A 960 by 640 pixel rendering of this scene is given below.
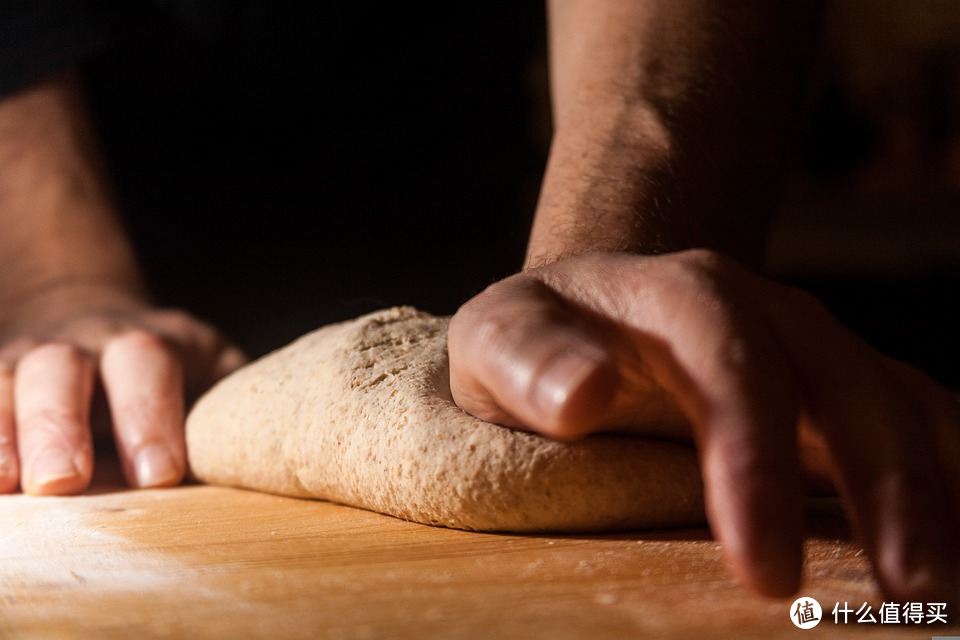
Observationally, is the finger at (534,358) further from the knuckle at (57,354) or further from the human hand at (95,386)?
the knuckle at (57,354)

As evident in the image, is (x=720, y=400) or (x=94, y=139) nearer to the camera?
(x=720, y=400)

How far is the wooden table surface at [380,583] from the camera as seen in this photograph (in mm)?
542

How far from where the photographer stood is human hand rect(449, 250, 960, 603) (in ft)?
1.65

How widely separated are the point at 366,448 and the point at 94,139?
44.8 inches

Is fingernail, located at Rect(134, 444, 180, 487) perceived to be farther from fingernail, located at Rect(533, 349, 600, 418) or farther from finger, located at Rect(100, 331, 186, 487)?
fingernail, located at Rect(533, 349, 600, 418)

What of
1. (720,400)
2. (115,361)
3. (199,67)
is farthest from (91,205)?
(720,400)

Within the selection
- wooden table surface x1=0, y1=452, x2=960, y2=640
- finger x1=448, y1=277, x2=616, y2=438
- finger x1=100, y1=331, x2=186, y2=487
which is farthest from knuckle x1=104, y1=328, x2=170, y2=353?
finger x1=448, y1=277, x2=616, y2=438

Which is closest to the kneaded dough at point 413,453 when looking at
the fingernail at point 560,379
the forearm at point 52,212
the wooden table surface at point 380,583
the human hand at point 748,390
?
the wooden table surface at point 380,583

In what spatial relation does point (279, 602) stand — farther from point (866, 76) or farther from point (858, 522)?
point (866, 76)

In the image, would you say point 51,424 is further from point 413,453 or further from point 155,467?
point 413,453

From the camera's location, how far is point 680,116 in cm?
111

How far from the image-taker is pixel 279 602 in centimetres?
59

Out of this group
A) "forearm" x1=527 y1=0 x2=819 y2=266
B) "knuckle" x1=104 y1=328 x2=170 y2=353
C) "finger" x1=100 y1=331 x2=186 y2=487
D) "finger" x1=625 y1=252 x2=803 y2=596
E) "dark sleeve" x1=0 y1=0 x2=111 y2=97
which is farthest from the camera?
"dark sleeve" x1=0 y1=0 x2=111 y2=97

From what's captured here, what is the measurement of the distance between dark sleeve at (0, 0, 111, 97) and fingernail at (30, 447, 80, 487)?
0.77 meters
